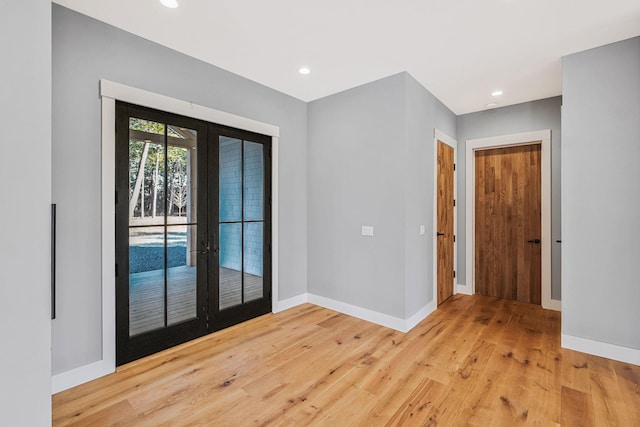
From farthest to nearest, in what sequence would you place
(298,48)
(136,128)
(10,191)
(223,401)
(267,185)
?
(267,185)
(298,48)
(136,128)
(223,401)
(10,191)

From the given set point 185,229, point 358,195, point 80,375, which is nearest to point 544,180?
point 358,195

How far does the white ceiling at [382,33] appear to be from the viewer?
2.21 metres

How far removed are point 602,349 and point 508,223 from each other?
6.61ft

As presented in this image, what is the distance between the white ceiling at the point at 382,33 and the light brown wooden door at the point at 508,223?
1.21 metres

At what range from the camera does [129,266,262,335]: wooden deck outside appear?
260 cm

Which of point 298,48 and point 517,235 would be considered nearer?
point 298,48

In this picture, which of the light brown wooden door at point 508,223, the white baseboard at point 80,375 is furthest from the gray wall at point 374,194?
the white baseboard at point 80,375

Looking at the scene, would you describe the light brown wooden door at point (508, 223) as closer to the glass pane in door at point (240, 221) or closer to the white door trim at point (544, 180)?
the white door trim at point (544, 180)

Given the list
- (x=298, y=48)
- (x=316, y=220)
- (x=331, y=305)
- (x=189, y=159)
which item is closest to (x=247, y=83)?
(x=298, y=48)

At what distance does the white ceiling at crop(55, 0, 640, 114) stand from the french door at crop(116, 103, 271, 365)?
730mm

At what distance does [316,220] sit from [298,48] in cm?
212

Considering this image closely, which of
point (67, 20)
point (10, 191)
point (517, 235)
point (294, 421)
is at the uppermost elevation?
point (67, 20)

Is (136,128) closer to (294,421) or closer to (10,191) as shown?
(10,191)

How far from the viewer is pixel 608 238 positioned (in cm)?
266
